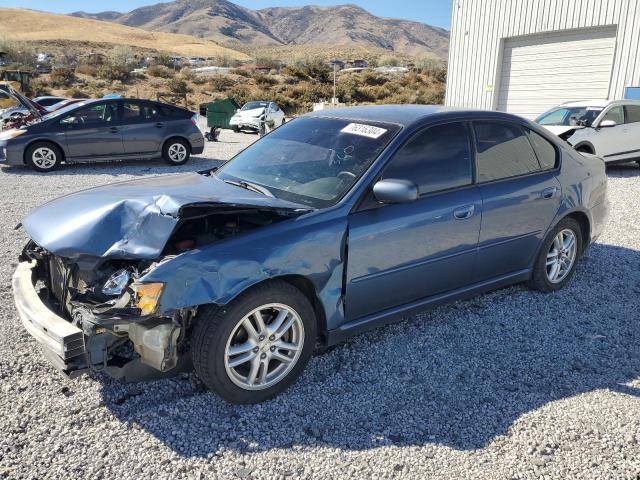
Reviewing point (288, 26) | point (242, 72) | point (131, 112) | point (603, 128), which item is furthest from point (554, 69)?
point (288, 26)

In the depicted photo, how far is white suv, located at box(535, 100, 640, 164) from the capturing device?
11.5 metres

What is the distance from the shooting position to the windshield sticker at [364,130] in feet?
12.2

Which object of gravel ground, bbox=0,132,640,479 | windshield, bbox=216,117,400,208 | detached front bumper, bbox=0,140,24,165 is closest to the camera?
gravel ground, bbox=0,132,640,479

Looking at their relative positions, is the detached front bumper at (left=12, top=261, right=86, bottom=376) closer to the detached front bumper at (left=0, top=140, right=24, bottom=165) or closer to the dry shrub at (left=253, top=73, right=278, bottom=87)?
the detached front bumper at (left=0, top=140, right=24, bottom=165)

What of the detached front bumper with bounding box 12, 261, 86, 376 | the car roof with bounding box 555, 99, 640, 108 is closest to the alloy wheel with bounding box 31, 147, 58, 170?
the detached front bumper with bounding box 12, 261, 86, 376

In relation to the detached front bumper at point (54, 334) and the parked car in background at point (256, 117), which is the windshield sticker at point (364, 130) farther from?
the parked car in background at point (256, 117)

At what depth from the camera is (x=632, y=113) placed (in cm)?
1207

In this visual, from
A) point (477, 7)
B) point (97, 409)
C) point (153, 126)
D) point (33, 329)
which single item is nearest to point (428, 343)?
point (97, 409)

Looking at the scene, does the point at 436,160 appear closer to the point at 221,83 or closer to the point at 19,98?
the point at 19,98

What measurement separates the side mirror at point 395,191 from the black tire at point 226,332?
0.78 m

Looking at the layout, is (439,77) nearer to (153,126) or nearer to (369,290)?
(153,126)

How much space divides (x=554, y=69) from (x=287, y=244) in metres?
16.7

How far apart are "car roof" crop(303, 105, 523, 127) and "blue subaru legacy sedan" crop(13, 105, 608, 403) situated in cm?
2

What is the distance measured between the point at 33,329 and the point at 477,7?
64.1ft
